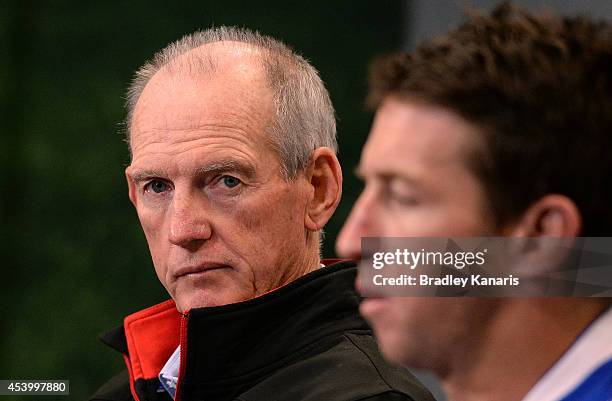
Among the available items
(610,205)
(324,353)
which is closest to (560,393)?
(610,205)

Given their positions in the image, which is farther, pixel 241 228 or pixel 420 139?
pixel 241 228

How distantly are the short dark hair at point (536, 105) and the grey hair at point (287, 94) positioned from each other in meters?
0.67

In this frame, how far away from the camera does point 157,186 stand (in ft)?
5.31

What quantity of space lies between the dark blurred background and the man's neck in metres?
1.54

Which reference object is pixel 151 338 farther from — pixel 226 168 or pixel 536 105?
pixel 536 105

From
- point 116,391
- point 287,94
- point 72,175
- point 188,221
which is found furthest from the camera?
point 72,175

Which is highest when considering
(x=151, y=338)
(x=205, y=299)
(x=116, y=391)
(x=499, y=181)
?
(x=499, y=181)

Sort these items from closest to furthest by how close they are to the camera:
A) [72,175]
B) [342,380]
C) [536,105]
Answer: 1. [536,105]
2. [342,380]
3. [72,175]

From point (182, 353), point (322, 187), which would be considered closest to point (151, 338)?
point (182, 353)

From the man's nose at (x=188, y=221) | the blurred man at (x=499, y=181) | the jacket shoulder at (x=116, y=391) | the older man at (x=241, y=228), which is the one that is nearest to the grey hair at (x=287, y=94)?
the older man at (x=241, y=228)

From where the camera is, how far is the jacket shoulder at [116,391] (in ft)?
5.84

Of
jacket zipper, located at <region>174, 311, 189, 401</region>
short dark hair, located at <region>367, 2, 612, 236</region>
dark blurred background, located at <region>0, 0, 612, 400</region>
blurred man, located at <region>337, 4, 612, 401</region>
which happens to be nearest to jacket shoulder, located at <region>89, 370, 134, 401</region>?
jacket zipper, located at <region>174, 311, 189, 401</region>

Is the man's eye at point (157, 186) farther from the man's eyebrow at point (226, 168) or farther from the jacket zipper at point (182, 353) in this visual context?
the jacket zipper at point (182, 353)

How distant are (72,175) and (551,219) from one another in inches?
69.5
